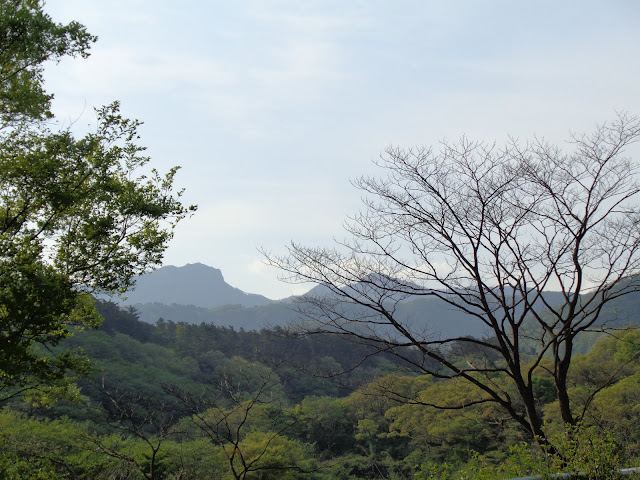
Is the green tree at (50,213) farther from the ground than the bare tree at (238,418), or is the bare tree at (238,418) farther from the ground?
the green tree at (50,213)

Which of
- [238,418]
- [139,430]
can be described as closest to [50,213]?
[139,430]

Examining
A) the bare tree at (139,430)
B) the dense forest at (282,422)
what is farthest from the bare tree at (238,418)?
the bare tree at (139,430)

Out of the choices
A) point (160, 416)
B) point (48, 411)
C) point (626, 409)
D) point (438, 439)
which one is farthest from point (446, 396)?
point (48, 411)

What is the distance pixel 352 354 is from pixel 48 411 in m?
35.8

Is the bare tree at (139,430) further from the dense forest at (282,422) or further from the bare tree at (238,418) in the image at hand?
the bare tree at (238,418)

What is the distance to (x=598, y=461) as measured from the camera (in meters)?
3.38

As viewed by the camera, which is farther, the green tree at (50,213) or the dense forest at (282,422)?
the dense forest at (282,422)

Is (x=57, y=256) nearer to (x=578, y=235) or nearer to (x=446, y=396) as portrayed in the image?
(x=578, y=235)

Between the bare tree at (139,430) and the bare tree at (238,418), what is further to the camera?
the bare tree at (238,418)

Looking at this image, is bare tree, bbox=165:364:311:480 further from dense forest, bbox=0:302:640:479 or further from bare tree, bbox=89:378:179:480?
bare tree, bbox=89:378:179:480

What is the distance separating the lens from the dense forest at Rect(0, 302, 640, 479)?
29.9 ft

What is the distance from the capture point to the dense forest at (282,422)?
29.9 ft

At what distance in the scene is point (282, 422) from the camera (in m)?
24.0

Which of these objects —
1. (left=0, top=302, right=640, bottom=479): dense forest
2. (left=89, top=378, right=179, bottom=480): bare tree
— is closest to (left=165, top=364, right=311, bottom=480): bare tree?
(left=0, top=302, right=640, bottom=479): dense forest
